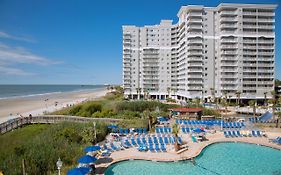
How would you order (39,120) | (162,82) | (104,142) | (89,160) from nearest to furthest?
(89,160)
(104,142)
(39,120)
(162,82)

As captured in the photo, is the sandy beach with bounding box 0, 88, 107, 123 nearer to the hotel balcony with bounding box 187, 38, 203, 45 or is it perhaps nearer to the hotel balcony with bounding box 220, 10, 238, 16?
the hotel balcony with bounding box 187, 38, 203, 45

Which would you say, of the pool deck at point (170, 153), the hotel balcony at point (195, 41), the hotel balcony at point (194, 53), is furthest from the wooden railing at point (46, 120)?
the hotel balcony at point (195, 41)

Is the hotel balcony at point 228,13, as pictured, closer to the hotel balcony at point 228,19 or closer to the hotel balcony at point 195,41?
the hotel balcony at point 228,19

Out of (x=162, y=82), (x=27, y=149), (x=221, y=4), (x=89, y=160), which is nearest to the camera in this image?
(x=89, y=160)

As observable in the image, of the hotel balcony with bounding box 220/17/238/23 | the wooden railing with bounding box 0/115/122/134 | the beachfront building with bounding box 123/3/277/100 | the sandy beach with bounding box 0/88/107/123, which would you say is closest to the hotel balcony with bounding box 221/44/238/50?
the beachfront building with bounding box 123/3/277/100

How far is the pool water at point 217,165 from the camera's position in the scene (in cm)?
1608

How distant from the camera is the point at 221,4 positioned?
62438mm

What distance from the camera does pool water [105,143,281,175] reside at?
52.7 ft

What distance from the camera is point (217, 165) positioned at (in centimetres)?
1741

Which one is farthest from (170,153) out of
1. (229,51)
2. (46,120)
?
(229,51)

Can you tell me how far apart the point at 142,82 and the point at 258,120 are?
48.9 meters

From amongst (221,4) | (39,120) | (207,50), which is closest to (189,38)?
(207,50)

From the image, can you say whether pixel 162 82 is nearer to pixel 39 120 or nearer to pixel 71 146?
pixel 39 120

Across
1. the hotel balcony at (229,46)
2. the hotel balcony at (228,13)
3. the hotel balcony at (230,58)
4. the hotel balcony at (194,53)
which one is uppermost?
the hotel balcony at (228,13)
